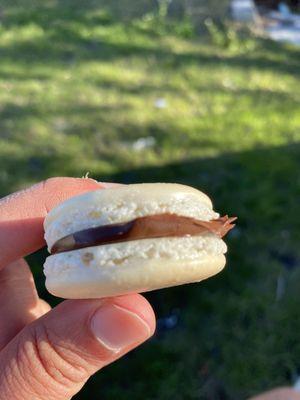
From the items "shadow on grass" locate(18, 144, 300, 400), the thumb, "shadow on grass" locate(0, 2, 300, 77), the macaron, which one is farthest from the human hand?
"shadow on grass" locate(0, 2, 300, 77)

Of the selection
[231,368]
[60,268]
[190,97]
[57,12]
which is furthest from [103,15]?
[60,268]

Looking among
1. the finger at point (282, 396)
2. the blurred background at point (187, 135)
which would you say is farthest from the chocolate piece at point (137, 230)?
the blurred background at point (187, 135)

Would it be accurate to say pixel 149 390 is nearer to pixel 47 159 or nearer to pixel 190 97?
pixel 47 159

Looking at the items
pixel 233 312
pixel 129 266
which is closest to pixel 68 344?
pixel 129 266

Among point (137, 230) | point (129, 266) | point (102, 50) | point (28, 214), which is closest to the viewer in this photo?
point (129, 266)

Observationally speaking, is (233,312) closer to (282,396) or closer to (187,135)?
(282,396)

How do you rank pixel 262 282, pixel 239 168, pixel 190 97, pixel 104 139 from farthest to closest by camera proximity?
pixel 190 97 → pixel 104 139 → pixel 239 168 → pixel 262 282
